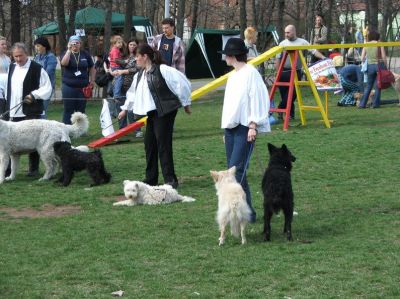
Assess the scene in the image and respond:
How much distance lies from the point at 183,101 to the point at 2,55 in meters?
4.57

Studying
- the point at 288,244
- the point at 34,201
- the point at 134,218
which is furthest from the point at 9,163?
the point at 288,244

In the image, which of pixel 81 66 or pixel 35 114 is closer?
pixel 35 114

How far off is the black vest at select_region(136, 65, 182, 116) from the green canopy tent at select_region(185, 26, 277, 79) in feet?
77.9

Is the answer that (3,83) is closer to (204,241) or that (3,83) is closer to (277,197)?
(204,241)

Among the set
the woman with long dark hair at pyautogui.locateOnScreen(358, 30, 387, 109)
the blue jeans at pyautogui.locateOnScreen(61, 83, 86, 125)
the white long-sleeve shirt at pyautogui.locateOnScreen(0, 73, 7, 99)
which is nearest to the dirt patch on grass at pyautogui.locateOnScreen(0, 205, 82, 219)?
the white long-sleeve shirt at pyautogui.locateOnScreen(0, 73, 7, 99)

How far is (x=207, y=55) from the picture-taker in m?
33.5

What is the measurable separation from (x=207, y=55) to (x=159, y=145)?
24295mm

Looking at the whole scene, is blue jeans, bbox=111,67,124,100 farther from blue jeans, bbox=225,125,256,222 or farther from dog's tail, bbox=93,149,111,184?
blue jeans, bbox=225,125,256,222

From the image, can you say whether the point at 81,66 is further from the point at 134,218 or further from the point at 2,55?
the point at 134,218

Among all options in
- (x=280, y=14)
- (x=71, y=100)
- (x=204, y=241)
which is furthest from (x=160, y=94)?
(x=280, y=14)

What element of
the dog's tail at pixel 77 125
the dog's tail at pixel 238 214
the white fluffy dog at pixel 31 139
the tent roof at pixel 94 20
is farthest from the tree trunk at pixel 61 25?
the dog's tail at pixel 238 214

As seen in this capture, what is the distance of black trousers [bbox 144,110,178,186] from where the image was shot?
9477 millimetres

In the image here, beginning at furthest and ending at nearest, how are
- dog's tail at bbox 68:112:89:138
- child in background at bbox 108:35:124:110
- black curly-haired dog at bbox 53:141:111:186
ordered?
1. child in background at bbox 108:35:124:110
2. dog's tail at bbox 68:112:89:138
3. black curly-haired dog at bbox 53:141:111:186

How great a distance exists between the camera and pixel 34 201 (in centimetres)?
948
